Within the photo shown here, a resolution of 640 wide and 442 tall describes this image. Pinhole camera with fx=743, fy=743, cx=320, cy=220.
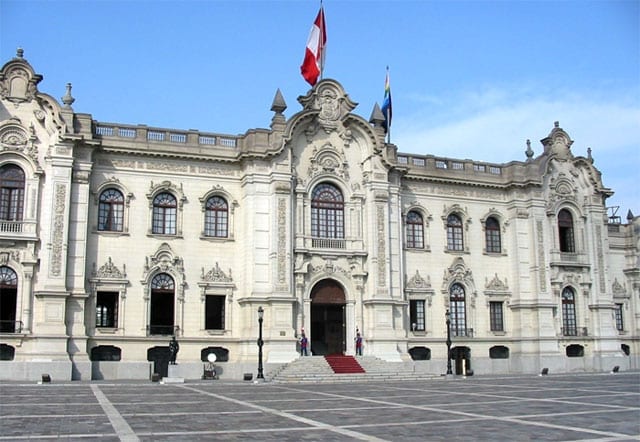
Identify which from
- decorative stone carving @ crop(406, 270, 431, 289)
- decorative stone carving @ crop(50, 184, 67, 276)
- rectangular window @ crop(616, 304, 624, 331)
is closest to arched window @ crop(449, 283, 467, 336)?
decorative stone carving @ crop(406, 270, 431, 289)

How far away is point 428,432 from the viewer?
52.9 ft

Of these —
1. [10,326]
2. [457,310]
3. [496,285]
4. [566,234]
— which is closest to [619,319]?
[566,234]

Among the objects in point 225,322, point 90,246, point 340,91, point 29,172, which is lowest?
point 225,322

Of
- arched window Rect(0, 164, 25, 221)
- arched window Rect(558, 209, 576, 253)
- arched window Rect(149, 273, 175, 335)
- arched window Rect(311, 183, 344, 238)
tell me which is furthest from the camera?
arched window Rect(558, 209, 576, 253)

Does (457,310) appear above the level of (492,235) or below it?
below

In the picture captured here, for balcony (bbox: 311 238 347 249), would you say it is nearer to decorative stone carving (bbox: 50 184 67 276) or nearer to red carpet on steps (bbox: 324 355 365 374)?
red carpet on steps (bbox: 324 355 365 374)

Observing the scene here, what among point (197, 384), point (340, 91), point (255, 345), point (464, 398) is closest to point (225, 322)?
point (255, 345)

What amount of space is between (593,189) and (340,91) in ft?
60.0

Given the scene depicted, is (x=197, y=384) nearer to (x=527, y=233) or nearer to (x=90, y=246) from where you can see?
(x=90, y=246)

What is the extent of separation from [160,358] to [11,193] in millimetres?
10789

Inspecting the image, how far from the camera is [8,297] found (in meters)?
34.7

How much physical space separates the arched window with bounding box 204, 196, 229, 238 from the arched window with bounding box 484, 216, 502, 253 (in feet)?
53.3

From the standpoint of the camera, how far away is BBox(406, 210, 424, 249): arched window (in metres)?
43.3

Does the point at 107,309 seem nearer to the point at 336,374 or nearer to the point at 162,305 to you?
the point at 162,305
